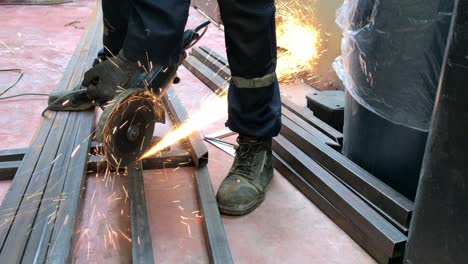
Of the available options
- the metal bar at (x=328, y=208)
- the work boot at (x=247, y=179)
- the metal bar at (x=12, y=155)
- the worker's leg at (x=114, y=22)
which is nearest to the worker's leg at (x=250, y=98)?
the work boot at (x=247, y=179)

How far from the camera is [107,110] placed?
1303mm

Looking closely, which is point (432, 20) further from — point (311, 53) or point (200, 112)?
point (311, 53)

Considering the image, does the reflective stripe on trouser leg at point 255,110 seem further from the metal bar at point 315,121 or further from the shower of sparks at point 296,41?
the shower of sparks at point 296,41

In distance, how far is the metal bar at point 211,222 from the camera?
4.35 feet

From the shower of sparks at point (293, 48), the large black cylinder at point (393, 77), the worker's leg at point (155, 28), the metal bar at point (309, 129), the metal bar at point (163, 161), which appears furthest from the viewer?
the shower of sparks at point (293, 48)

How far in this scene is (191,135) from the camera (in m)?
2.01

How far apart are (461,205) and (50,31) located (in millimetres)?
3773

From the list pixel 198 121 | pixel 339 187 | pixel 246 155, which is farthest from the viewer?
pixel 198 121

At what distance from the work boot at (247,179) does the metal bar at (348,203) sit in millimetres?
142

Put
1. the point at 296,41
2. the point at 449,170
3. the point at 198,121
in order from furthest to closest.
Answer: the point at 296,41
the point at 198,121
the point at 449,170

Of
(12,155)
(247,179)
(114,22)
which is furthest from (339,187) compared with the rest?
(12,155)

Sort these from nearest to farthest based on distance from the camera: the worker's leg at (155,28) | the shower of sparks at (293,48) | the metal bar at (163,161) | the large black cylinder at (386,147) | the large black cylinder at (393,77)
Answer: the worker's leg at (155,28) < the large black cylinder at (393,77) < the large black cylinder at (386,147) < the metal bar at (163,161) < the shower of sparks at (293,48)

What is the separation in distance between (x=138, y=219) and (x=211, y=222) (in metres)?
0.23

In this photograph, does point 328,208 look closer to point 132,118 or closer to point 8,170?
point 132,118
